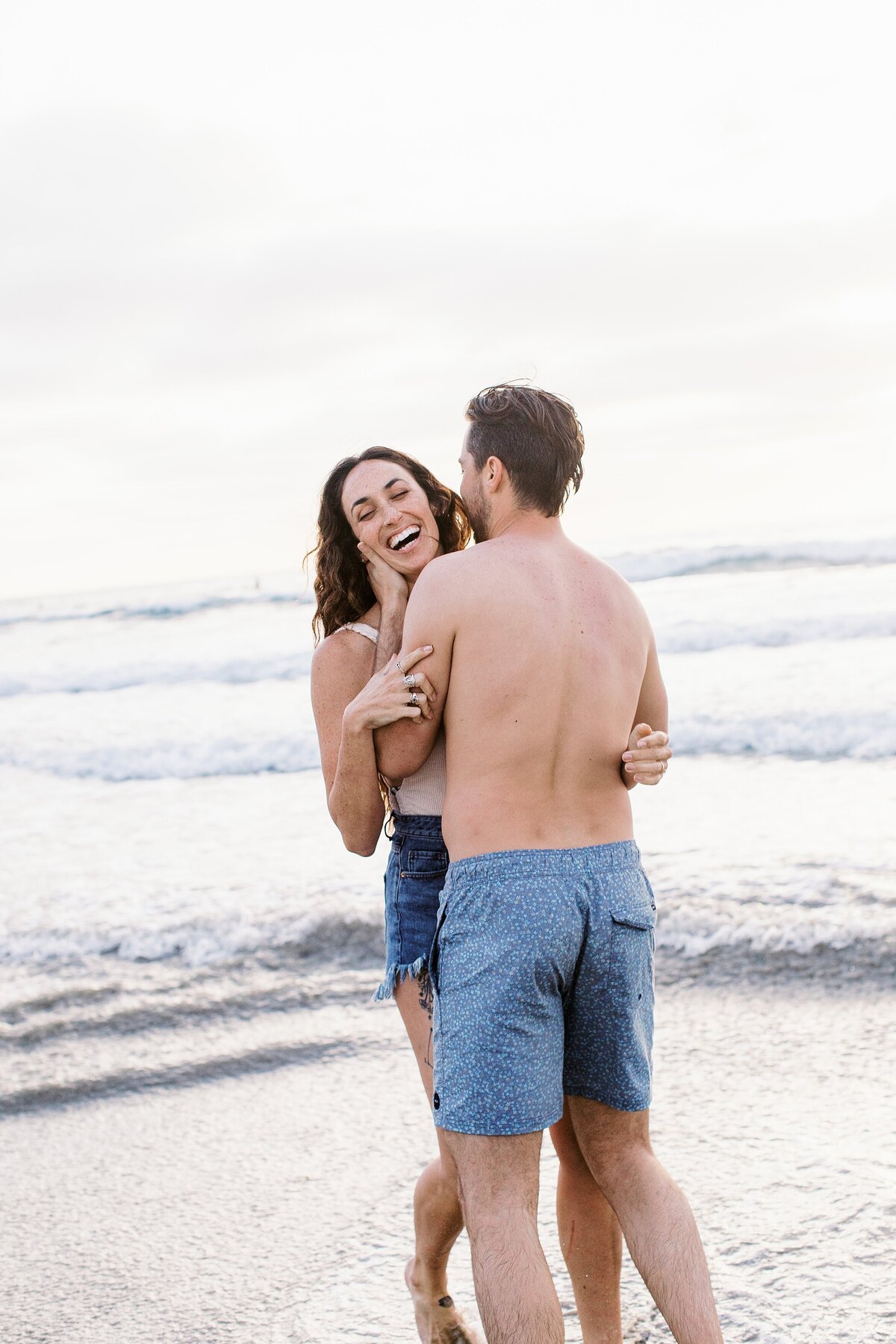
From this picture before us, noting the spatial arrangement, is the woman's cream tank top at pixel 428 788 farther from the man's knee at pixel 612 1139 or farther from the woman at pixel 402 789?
the man's knee at pixel 612 1139

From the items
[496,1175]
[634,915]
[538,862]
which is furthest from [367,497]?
[496,1175]

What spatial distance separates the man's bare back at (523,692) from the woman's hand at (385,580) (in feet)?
1.16

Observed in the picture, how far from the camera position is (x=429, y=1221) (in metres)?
2.61

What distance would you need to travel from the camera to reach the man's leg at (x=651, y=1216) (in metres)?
2.12

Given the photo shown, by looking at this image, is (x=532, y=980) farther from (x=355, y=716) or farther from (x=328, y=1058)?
(x=328, y=1058)

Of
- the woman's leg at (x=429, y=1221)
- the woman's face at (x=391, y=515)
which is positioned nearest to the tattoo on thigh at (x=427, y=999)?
the woman's leg at (x=429, y=1221)

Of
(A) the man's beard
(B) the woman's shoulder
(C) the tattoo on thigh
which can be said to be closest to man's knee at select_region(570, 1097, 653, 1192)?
(C) the tattoo on thigh

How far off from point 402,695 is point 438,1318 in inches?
59.8

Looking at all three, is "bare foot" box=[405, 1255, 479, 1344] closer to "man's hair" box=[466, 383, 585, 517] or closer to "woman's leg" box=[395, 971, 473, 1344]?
"woman's leg" box=[395, 971, 473, 1344]

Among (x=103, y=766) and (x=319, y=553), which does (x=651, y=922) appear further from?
(x=103, y=766)

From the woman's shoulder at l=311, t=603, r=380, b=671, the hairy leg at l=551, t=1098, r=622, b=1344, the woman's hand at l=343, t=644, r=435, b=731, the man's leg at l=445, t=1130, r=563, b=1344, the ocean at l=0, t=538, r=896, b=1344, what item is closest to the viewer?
the man's leg at l=445, t=1130, r=563, b=1344

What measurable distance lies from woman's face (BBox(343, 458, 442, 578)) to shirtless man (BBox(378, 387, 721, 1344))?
1.18 ft

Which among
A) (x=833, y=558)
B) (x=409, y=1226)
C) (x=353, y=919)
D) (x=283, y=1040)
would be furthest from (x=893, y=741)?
(x=833, y=558)

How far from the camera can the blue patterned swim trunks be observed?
2105 millimetres
